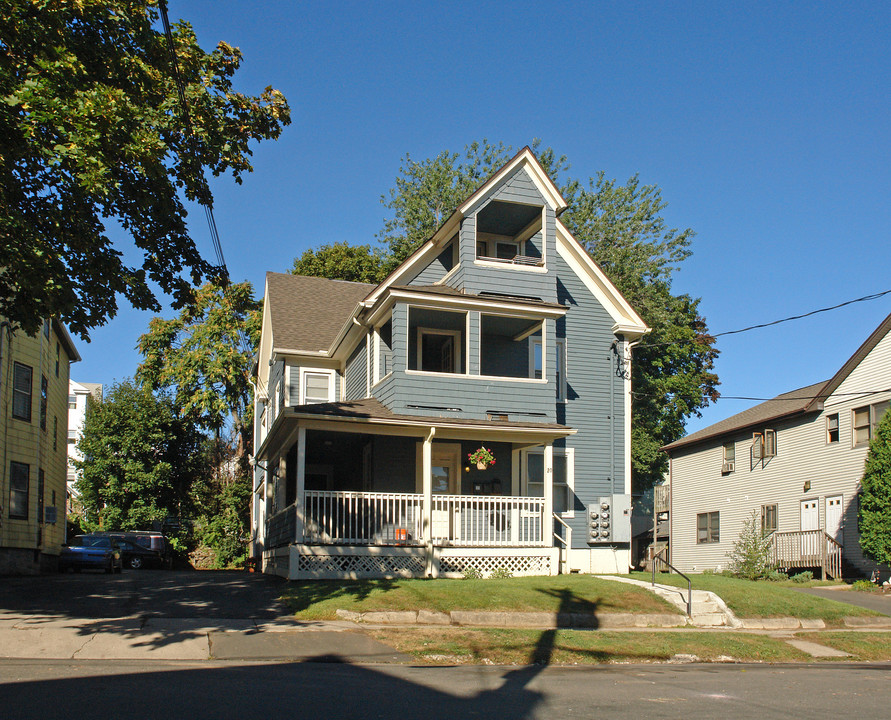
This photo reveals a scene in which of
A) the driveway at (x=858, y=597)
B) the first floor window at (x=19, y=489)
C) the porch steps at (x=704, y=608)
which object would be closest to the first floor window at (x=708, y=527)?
the driveway at (x=858, y=597)

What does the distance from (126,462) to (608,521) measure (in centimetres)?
2495

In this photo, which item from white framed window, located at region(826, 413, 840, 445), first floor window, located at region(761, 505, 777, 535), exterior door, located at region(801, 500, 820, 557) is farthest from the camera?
first floor window, located at region(761, 505, 777, 535)

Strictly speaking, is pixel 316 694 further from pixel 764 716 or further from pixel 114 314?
pixel 114 314

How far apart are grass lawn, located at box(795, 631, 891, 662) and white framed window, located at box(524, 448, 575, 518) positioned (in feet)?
27.6

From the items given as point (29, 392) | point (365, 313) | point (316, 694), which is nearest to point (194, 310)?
point (365, 313)

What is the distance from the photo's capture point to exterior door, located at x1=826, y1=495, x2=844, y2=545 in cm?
2759

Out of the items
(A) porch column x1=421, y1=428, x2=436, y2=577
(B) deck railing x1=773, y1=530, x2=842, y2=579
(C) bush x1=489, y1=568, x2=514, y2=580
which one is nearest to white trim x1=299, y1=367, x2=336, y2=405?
(A) porch column x1=421, y1=428, x2=436, y2=577

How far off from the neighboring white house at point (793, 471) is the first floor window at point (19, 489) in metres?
24.5

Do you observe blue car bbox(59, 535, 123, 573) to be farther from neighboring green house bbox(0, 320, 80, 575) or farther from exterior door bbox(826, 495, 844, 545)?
exterior door bbox(826, 495, 844, 545)

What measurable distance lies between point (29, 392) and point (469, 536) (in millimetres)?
15286

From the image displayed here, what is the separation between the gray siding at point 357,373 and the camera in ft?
77.4

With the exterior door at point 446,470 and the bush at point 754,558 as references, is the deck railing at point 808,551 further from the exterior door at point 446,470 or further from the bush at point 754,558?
the exterior door at point 446,470

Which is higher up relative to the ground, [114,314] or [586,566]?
[114,314]

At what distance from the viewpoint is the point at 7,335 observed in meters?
24.3
